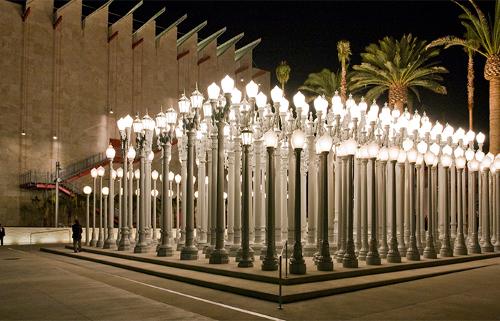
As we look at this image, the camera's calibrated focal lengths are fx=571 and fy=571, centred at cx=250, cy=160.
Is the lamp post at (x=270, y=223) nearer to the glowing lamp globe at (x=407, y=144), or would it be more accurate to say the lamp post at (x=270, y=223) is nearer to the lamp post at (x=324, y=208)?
the lamp post at (x=324, y=208)

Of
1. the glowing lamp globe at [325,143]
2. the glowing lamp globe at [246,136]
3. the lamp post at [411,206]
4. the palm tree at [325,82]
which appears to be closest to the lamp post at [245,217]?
the glowing lamp globe at [246,136]

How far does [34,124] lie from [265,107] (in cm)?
3542

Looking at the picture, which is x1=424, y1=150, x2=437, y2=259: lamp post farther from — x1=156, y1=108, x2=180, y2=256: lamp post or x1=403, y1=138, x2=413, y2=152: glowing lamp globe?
x1=156, y1=108, x2=180, y2=256: lamp post

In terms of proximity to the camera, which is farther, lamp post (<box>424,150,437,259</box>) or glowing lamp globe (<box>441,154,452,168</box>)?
glowing lamp globe (<box>441,154,452,168</box>)

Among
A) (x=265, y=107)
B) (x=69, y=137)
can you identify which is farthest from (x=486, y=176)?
(x=69, y=137)

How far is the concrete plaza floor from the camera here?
11320 mm

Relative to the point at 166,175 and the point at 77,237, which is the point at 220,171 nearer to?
the point at 166,175

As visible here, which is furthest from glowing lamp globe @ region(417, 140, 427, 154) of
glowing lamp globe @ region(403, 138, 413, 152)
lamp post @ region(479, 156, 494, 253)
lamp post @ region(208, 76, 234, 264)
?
lamp post @ region(208, 76, 234, 264)

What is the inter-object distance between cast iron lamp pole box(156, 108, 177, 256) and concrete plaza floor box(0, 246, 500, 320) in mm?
4696

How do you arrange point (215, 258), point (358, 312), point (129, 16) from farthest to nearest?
point (129, 16) → point (215, 258) → point (358, 312)

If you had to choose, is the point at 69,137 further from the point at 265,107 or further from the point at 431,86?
the point at 265,107

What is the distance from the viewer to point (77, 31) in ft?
182

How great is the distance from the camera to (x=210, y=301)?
43.1 ft

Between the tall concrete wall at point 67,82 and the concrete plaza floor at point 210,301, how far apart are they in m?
35.5
